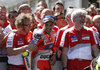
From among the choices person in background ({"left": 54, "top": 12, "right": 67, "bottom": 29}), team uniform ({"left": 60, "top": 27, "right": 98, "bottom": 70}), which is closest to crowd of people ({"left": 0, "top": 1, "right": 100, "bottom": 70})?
team uniform ({"left": 60, "top": 27, "right": 98, "bottom": 70})

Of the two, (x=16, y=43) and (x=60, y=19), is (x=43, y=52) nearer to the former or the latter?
(x=16, y=43)

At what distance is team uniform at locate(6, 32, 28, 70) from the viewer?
3916 mm

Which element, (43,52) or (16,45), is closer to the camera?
(16,45)

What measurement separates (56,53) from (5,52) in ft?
3.40

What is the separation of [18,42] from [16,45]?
67mm

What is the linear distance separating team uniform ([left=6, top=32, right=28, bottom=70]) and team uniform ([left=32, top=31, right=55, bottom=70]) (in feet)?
0.87

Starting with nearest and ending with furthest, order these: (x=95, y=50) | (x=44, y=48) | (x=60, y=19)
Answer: (x=44, y=48)
(x=95, y=50)
(x=60, y=19)

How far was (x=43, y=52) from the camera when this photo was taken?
13.3 ft

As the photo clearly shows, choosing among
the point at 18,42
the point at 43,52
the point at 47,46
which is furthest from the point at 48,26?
the point at 18,42

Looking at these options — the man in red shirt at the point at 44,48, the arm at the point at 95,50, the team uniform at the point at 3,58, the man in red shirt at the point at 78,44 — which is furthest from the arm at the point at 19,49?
the arm at the point at 95,50

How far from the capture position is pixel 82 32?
4.23 meters

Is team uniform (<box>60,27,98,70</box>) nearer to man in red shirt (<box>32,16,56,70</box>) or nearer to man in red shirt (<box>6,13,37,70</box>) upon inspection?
man in red shirt (<box>32,16,56,70</box>)

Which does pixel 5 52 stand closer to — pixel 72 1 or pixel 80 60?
pixel 80 60

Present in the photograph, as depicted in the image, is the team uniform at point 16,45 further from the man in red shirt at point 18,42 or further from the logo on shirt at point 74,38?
the logo on shirt at point 74,38
